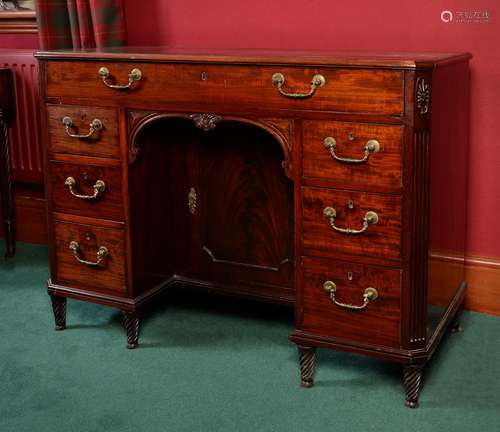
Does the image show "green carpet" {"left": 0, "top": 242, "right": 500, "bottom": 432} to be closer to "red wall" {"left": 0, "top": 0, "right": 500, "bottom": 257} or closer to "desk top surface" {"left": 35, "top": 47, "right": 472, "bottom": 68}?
"red wall" {"left": 0, "top": 0, "right": 500, "bottom": 257}

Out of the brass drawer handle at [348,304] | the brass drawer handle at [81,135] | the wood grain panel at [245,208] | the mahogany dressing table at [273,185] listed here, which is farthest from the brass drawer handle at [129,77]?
the brass drawer handle at [348,304]

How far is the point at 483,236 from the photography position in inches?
103

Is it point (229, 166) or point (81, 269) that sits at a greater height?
point (229, 166)

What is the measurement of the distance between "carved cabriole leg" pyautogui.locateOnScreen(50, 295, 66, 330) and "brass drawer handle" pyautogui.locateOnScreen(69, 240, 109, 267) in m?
0.18

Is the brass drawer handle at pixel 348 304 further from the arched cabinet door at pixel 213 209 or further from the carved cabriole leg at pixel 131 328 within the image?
the carved cabriole leg at pixel 131 328

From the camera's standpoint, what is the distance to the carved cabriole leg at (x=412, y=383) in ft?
6.72

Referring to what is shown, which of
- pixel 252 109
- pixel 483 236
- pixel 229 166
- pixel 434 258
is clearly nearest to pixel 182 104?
pixel 252 109

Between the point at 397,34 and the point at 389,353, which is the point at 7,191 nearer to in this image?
the point at 397,34

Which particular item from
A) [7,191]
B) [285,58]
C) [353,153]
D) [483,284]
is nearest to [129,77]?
[285,58]

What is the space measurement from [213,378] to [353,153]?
2.47 feet

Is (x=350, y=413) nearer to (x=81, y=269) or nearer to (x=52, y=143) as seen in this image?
(x=81, y=269)

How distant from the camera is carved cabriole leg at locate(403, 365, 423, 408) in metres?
2.05

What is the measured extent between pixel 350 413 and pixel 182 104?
0.96m

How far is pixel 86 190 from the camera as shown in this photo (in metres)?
2.45
